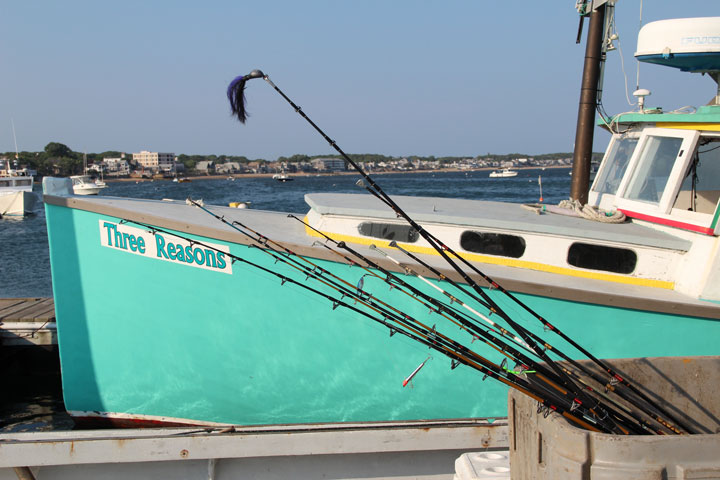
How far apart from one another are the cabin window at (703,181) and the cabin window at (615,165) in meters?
0.74

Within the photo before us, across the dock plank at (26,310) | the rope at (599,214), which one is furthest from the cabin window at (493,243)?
the dock plank at (26,310)

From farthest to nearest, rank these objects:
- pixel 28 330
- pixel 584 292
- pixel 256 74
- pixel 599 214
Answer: pixel 28 330, pixel 599 214, pixel 584 292, pixel 256 74

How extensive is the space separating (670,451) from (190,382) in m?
5.60

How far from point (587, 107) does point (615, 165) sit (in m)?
1.24

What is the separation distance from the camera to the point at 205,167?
183 m

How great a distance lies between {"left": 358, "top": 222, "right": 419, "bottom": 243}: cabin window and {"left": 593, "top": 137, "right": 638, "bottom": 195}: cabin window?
2920 millimetres

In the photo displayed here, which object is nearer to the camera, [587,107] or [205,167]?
[587,107]

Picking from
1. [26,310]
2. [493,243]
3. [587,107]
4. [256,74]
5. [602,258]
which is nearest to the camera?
[256,74]

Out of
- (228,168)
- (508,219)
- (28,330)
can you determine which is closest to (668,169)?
(508,219)

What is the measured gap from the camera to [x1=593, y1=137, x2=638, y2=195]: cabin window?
7.75m

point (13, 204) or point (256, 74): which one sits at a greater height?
point (256, 74)

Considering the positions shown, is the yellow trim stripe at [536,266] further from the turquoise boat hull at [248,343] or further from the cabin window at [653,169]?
the cabin window at [653,169]

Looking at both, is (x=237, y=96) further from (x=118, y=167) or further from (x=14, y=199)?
(x=118, y=167)

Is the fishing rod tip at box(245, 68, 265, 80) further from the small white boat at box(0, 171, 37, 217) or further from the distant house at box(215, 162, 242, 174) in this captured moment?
the distant house at box(215, 162, 242, 174)
